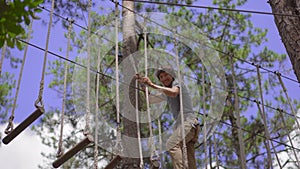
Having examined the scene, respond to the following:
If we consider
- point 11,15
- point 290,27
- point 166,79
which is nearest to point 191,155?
point 166,79

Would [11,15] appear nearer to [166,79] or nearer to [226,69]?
[166,79]

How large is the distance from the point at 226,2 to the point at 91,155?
2714 millimetres

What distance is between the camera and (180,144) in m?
2.63

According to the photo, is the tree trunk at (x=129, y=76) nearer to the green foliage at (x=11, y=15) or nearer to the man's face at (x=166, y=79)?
the man's face at (x=166, y=79)

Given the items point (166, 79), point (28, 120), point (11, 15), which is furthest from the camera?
point (166, 79)

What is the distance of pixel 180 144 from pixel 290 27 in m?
0.88

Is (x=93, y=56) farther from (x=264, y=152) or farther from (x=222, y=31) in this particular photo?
(x=264, y=152)

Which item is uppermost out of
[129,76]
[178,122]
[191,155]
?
[129,76]

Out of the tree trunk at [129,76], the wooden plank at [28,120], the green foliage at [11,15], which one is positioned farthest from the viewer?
the tree trunk at [129,76]

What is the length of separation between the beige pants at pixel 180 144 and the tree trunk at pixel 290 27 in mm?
659

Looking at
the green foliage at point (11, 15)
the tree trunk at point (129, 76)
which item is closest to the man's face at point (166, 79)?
the tree trunk at point (129, 76)

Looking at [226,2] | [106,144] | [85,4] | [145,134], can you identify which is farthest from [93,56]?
[226,2]

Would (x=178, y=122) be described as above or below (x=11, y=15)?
above

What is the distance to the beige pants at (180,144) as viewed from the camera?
2576 mm
